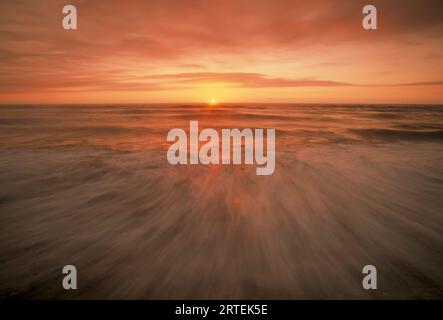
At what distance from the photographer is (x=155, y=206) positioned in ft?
13.8

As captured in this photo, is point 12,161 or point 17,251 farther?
point 12,161

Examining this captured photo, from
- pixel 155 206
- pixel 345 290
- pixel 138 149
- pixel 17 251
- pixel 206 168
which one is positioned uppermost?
pixel 138 149

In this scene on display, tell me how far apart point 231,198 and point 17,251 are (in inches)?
115

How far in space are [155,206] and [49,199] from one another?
1.83 meters

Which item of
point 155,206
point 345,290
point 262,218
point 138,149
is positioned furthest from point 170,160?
point 345,290

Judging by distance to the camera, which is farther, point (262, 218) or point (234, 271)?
point (262, 218)

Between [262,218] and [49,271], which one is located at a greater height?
[262,218]

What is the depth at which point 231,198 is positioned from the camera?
4.56 metres

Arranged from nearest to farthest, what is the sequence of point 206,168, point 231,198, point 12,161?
point 231,198, point 206,168, point 12,161

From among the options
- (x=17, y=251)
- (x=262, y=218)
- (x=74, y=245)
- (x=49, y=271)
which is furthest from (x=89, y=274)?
(x=262, y=218)

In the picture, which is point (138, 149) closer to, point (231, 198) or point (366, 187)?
point (231, 198)

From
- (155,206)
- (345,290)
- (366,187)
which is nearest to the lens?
(345,290)

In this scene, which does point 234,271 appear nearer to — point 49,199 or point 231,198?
point 231,198

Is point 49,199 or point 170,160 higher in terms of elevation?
point 170,160
